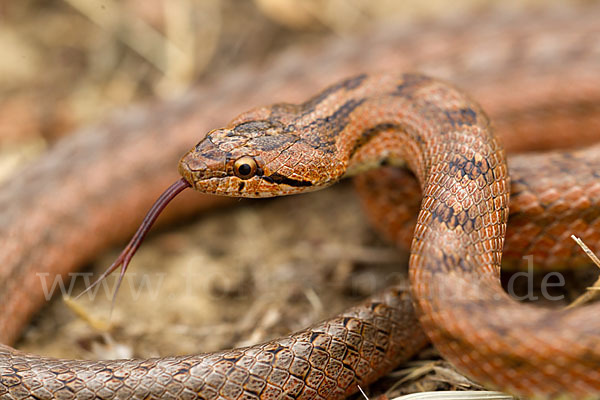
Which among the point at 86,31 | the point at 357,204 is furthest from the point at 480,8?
the point at 86,31

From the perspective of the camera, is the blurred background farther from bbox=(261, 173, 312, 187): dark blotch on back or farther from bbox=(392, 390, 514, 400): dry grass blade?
bbox=(392, 390, 514, 400): dry grass blade

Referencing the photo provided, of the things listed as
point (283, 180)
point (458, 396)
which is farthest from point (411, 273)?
point (283, 180)

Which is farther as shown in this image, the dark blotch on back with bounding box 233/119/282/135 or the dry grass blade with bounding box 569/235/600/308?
the dark blotch on back with bounding box 233/119/282/135

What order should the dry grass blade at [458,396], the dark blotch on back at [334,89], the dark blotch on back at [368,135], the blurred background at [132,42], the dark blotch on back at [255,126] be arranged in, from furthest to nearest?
→ 1. the blurred background at [132,42]
2. the dark blotch on back at [334,89]
3. the dark blotch on back at [368,135]
4. the dark blotch on back at [255,126]
5. the dry grass blade at [458,396]

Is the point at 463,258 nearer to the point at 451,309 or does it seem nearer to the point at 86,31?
the point at 451,309

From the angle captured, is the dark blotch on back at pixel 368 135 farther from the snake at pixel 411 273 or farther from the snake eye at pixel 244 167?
the snake eye at pixel 244 167

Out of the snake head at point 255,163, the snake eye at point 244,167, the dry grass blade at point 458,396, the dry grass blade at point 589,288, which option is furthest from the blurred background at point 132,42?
the dry grass blade at point 458,396

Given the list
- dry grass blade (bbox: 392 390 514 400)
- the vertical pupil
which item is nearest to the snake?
the vertical pupil

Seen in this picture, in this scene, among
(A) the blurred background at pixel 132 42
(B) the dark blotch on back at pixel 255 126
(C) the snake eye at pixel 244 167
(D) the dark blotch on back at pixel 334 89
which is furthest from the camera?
(A) the blurred background at pixel 132 42
